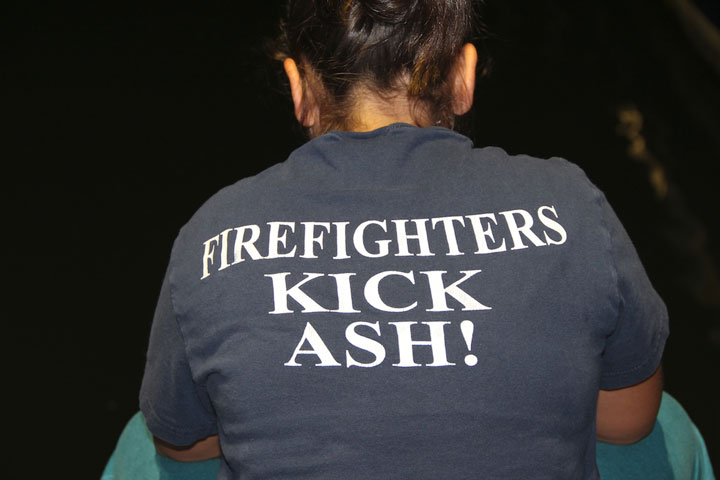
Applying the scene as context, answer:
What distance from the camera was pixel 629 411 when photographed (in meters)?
0.95

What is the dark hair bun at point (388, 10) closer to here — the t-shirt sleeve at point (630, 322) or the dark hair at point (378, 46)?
the dark hair at point (378, 46)

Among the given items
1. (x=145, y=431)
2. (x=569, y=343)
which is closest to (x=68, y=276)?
(x=145, y=431)

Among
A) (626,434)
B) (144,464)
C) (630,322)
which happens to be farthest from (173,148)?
(630,322)

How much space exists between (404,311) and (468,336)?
0.20 feet

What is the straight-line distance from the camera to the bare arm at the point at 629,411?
914 millimetres

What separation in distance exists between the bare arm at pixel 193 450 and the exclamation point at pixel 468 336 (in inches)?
17.5

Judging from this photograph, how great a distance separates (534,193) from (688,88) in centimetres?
263

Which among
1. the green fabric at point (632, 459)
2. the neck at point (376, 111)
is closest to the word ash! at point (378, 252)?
the neck at point (376, 111)

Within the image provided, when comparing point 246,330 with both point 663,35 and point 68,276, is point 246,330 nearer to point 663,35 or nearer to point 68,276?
point 68,276

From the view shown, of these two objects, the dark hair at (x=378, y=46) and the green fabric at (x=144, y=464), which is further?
the green fabric at (x=144, y=464)

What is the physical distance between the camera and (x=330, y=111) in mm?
868

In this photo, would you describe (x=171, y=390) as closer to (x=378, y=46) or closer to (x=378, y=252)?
(x=378, y=252)

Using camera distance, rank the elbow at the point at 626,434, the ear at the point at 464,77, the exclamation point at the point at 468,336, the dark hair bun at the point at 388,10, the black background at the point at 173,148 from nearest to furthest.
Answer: the exclamation point at the point at 468,336 → the dark hair bun at the point at 388,10 → the ear at the point at 464,77 → the elbow at the point at 626,434 → the black background at the point at 173,148

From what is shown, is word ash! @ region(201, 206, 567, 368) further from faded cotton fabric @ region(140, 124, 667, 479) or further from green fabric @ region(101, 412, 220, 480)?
green fabric @ region(101, 412, 220, 480)
